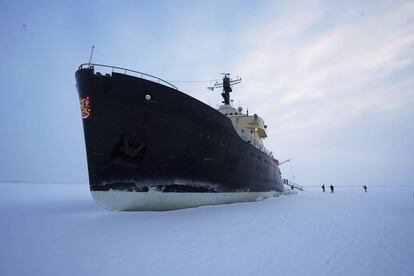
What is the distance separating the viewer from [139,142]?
10.2 metres

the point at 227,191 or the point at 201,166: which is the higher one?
the point at 201,166

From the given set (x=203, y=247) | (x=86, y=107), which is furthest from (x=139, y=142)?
(x=203, y=247)

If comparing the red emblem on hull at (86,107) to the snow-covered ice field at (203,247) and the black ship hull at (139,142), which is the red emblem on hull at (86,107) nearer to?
the black ship hull at (139,142)

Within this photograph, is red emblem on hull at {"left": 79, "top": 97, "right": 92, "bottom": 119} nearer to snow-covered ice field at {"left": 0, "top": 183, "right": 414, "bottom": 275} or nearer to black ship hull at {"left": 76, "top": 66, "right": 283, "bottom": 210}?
black ship hull at {"left": 76, "top": 66, "right": 283, "bottom": 210}

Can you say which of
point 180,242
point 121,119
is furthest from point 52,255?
point 121,119

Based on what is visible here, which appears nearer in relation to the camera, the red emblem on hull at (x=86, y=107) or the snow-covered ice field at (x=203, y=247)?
the snow-covered ice field at (x=203, y=247)

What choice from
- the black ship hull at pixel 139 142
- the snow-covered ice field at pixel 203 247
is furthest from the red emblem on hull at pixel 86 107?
the snow-covered ice field at pixel 203 247

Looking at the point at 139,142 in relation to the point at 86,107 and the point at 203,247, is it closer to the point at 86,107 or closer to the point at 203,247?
the point at 86,107

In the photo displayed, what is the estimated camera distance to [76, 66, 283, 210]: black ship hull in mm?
10070

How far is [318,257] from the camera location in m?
4.69

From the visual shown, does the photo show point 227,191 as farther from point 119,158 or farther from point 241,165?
point 119,158

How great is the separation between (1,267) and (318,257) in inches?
230

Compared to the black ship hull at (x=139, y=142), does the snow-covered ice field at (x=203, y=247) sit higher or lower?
lower

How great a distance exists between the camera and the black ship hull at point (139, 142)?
10.1 m
